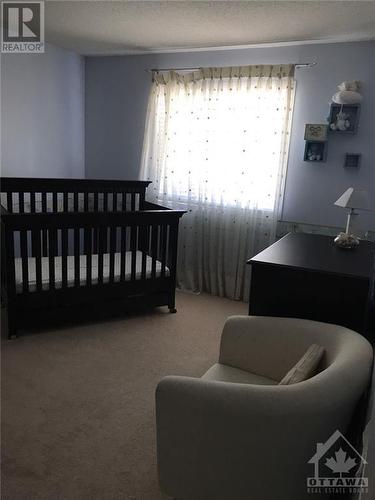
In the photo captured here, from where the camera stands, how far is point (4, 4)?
2807 mm

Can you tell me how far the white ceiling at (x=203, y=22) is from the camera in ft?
8.54

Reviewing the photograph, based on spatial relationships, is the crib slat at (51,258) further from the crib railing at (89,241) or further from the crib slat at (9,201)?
the crib slat at (9,201)

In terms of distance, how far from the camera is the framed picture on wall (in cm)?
337

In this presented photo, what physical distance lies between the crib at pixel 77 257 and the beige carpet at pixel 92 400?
21cm

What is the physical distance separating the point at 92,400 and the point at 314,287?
1354 mm

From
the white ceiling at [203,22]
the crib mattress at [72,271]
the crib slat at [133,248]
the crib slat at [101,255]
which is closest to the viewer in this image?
the white ceiling at [203,22]

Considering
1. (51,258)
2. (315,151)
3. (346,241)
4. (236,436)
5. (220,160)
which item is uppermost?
(315,151)

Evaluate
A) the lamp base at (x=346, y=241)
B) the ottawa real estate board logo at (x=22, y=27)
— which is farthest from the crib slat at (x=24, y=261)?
the lamp base at (x=346, y=241)

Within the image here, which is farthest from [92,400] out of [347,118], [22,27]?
[22,27]

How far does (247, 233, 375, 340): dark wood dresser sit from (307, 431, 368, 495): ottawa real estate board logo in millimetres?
816

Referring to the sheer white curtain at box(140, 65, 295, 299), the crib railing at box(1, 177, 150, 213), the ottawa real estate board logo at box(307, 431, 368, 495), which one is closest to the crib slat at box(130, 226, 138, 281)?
the crib railing at box(1, 177, 150, 213)

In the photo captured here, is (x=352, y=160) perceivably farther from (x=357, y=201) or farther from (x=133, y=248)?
(x=133, y=248)

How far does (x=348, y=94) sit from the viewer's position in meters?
3.16

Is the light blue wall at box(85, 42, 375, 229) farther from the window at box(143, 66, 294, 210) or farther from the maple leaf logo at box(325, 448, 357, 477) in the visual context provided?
the maple leaf logo at box(325, 448, 357, 477)
